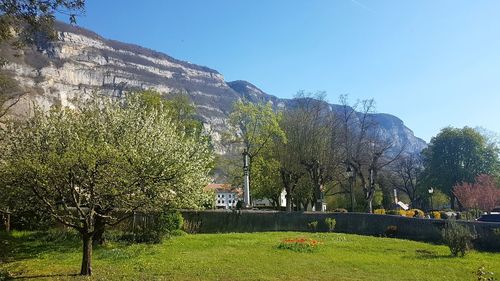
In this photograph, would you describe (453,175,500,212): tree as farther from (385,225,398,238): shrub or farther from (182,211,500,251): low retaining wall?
(385,225,398,238): shrub

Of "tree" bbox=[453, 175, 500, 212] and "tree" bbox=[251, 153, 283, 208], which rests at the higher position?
"tree" bbox=[251, 153, 283, 208]

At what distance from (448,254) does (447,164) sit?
5139 cm

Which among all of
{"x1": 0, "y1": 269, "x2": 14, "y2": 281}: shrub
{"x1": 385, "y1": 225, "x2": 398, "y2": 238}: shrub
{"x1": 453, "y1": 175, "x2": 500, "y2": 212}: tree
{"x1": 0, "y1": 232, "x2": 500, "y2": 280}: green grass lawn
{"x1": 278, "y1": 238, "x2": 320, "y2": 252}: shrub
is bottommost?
{"x1": 0, "y1": 269, "x2": 14, "y2": 281}: shrub

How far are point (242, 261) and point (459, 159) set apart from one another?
187 ft

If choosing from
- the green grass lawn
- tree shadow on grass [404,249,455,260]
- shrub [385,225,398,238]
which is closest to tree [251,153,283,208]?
shrub [385,225,398,238]

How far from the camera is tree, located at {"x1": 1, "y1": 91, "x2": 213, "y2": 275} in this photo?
12.0 meters

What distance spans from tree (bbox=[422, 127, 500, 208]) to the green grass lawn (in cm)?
4733

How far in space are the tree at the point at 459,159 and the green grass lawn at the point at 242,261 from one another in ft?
155

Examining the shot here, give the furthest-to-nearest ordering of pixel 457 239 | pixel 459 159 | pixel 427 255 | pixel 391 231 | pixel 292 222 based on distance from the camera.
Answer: pixel 459 159, pixel 292 222, pixel 391 231, pixel 427 255, pixel 457 239

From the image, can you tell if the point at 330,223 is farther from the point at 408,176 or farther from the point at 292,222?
the point at 408,176

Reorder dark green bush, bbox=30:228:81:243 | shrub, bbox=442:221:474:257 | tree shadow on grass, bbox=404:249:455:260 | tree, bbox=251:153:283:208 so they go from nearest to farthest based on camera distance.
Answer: tree shadow on grass, bbox=404:249:455:260 → shrub, bbox=442:221:474:257 → dark green bush, bbox=30:228:81:243 → tree, bbox=251:153:283:208

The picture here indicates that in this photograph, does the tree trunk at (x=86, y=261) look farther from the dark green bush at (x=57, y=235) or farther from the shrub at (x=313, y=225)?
the shrub at (x=313, y=225)

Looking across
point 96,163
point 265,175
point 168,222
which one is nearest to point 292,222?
point 168,222

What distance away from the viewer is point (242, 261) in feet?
48.2
